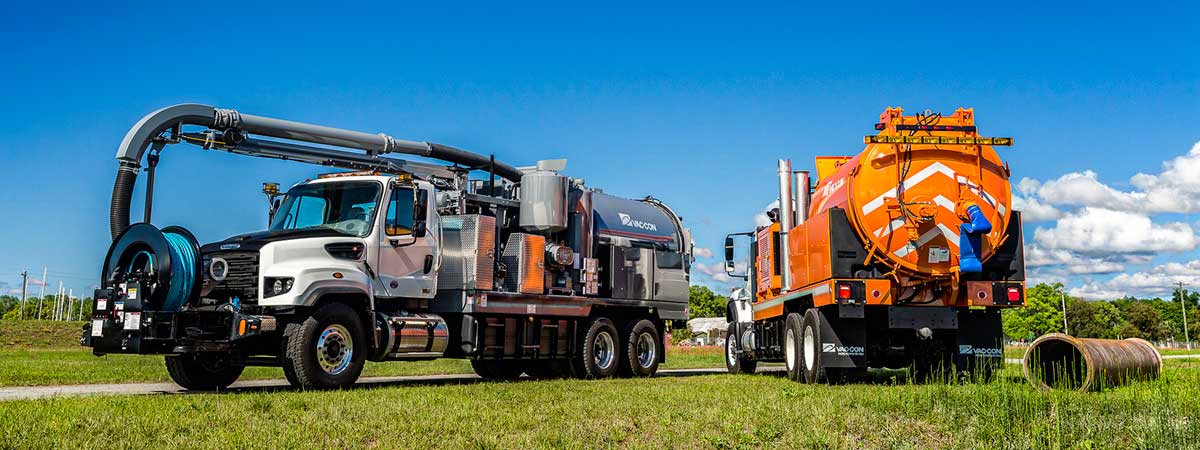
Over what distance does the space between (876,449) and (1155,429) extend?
217cm

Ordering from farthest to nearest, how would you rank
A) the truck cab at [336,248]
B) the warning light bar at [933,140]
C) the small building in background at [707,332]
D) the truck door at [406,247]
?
the small building in background at [707,332], the truck door at [406,247], the warning light bar at [933,140], the truck cab at [336,248]

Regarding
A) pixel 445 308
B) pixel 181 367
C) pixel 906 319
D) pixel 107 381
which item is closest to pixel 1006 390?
pixel 906 319

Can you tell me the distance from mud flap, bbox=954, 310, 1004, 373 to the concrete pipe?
2.46ft

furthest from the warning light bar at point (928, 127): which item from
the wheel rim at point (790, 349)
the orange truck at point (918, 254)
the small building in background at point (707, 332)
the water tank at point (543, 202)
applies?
the small building in background at point (707, 332)

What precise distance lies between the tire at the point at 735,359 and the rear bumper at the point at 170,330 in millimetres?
10502

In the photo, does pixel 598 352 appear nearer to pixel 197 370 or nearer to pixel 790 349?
pixel 790 349

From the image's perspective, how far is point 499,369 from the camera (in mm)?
19531

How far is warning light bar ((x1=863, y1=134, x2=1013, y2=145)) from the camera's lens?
1437cm

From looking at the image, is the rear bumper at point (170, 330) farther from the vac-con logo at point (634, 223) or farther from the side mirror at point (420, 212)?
the vac-con logo at point (634, 223)

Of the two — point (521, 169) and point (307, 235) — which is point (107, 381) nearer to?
point (307, 235)

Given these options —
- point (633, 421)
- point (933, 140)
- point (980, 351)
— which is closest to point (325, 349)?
point (633, 421)

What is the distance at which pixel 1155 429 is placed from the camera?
25.7 feet

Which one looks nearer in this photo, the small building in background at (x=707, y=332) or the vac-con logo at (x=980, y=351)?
the vac-con logo at (x=980, y=351)

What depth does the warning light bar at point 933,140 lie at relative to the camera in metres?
14.4
